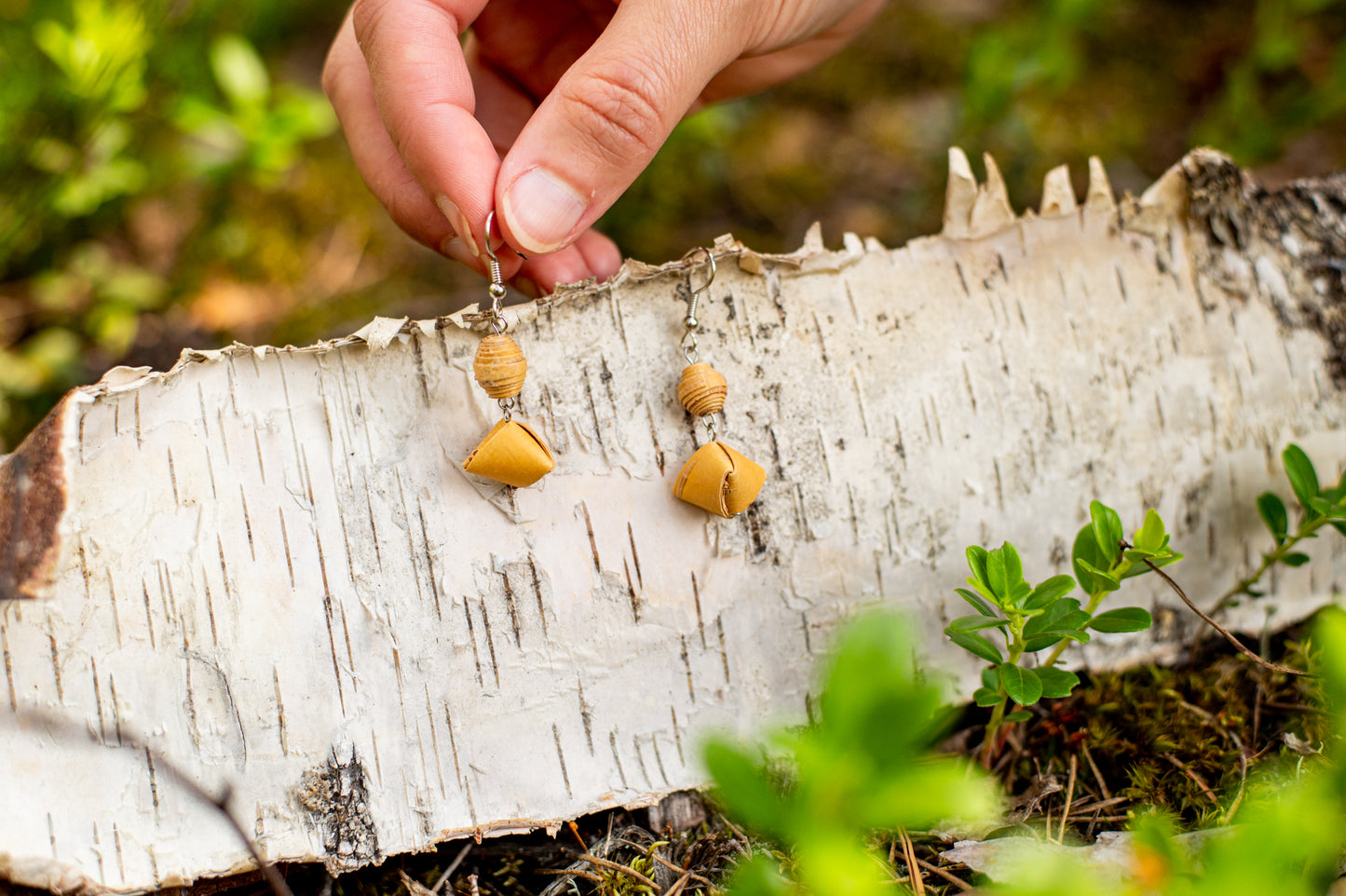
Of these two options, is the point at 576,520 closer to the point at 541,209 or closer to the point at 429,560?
the point at 429,560

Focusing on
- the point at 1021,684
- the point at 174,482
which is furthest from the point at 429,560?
the point at 1021,684

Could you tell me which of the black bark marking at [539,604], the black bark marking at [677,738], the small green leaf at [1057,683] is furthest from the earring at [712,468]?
the small green leaf at [1057,683]

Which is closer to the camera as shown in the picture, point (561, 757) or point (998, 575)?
point (998, 575)

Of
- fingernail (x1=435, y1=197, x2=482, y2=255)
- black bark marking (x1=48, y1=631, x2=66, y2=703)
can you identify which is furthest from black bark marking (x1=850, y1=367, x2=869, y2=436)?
black bark marking (x1=48, y1=631, x2=66, y2=703)

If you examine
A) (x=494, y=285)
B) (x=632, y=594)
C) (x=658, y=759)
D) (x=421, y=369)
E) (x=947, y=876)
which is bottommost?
(x=947, y=876)

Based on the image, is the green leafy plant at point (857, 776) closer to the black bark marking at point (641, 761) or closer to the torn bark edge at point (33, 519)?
the black bark marking at point (641, 761)

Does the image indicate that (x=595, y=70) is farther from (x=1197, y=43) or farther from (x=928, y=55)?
(x=1197, y=43)

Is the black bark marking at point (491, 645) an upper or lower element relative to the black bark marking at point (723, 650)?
upper
